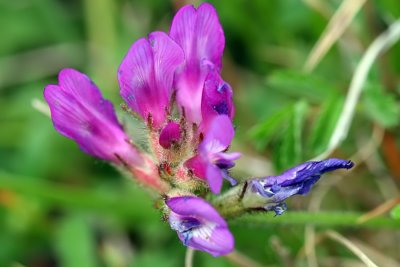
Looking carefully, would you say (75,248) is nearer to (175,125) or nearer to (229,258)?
(229,258)

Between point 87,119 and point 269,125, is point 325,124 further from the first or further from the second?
point 87,119

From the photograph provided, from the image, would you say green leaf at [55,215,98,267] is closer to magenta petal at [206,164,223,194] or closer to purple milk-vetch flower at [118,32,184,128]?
purple milk-vetch flower at [118,32,184,128]

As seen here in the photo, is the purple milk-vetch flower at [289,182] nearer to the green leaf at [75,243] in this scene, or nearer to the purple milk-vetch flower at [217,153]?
the purple milk-vetch flower at [217,153]

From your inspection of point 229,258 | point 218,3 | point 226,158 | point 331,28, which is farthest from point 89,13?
point 226,158

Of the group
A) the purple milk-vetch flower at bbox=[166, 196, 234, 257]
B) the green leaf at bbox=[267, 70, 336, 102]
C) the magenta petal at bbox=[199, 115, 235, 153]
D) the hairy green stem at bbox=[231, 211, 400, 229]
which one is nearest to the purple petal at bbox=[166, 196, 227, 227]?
the purple milk-vetch flower at bbox=[166, 196, 234, 257]

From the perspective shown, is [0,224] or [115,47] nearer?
[0,224]

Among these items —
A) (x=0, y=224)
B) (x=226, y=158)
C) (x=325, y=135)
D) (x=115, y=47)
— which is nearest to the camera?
(x=226, y=158)
